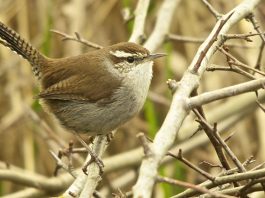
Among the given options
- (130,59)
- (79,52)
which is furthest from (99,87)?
(79,52)

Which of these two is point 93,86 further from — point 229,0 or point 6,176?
point 229,0

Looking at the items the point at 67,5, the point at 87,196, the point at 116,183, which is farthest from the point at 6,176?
the point at 67,5

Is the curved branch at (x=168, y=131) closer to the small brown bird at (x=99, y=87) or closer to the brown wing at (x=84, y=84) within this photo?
the small brown bird at (x=99, y=87)

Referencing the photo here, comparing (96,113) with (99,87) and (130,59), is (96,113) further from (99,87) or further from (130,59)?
(130,59)

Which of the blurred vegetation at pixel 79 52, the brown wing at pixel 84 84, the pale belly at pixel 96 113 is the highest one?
the blurred vegetation at pixel 79 52

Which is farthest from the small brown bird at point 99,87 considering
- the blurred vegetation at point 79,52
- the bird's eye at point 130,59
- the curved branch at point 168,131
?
the blurred vegetation at point 79,52
